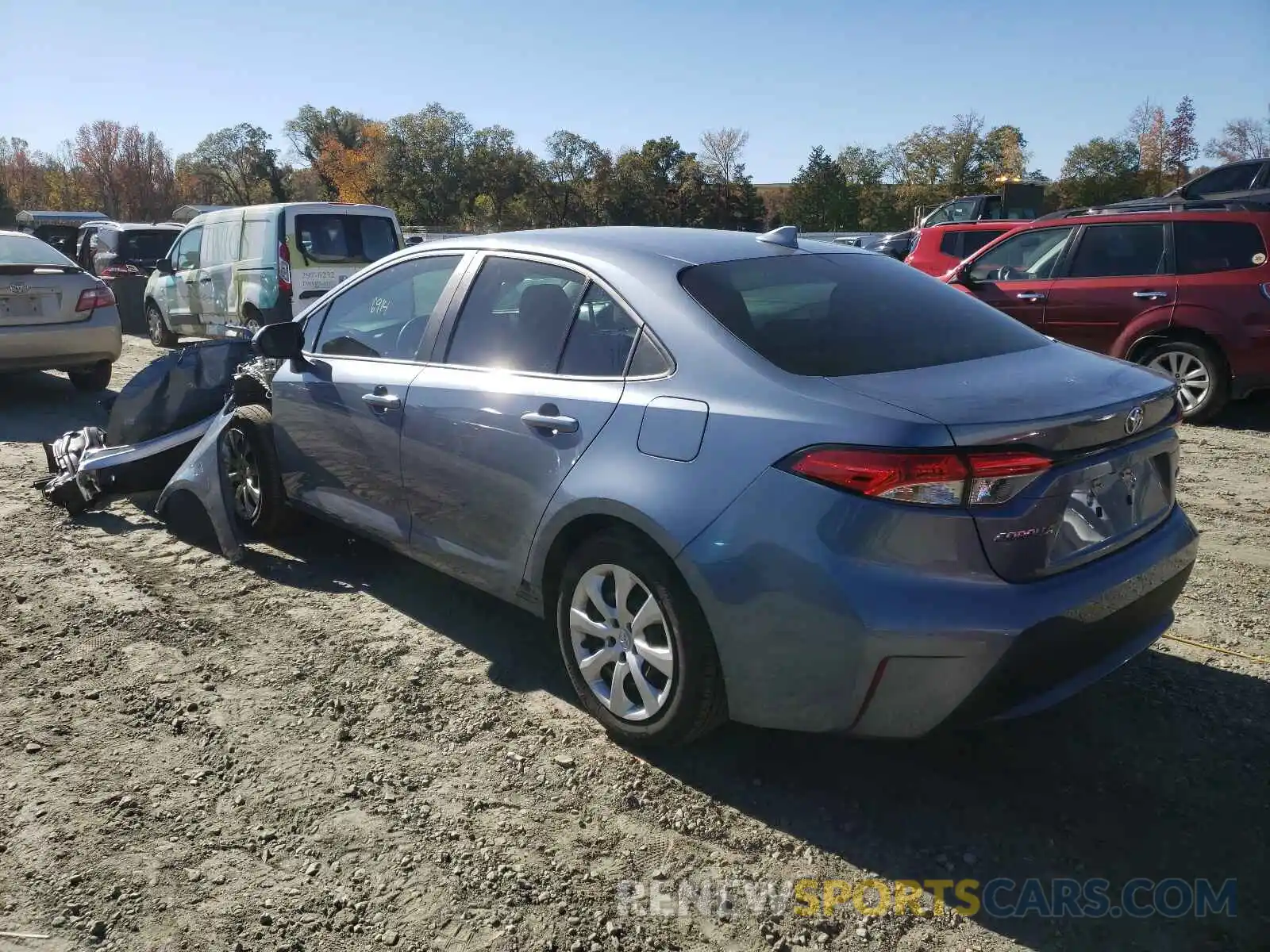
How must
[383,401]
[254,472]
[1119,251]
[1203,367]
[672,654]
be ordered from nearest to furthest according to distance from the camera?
[672,654] → [383,401] → [254,472] → [1203,367] → [1119,251]

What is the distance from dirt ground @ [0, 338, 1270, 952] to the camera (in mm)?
2441

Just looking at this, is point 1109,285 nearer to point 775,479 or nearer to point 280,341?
point 280,341

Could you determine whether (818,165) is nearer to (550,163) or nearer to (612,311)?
(550,163)

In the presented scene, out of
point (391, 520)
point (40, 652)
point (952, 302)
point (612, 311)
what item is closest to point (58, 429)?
point (40, 652)

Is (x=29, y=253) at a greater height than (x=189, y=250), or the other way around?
(x=189, y=250)

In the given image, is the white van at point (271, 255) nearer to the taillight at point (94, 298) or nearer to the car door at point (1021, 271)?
the taillight at point (94, 298)

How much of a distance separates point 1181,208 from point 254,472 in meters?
7.67

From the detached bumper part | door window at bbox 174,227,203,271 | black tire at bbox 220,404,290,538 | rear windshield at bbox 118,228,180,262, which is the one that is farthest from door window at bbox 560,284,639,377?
rear windshield at bbox 118,228,180,262

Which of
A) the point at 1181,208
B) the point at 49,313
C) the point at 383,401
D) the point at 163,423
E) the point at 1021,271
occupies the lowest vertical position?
the point at 163,423

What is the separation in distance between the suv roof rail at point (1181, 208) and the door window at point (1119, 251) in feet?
0.60

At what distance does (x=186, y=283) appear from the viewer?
13.1m

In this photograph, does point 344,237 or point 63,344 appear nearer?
point 63,344

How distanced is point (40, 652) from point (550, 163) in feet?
172

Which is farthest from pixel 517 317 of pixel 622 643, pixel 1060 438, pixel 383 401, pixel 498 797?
pixel 1060 438
